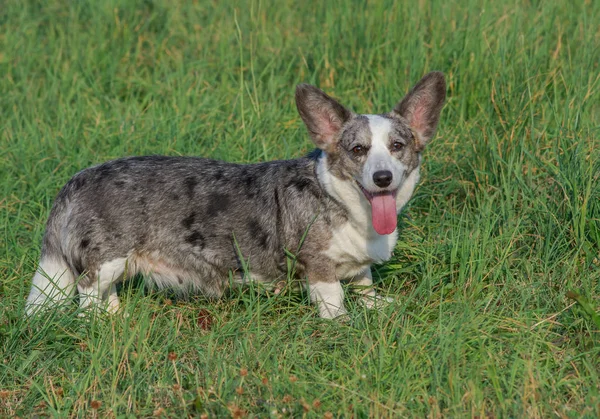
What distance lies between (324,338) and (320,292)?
0.41m

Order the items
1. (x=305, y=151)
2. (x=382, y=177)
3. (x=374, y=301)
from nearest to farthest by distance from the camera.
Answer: (x=382, y=177)
(x=374, y=301)
(x=305, y=151)

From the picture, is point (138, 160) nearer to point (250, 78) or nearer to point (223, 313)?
point (223, 313)

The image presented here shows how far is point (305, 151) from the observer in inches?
241

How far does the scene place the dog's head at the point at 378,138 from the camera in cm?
453

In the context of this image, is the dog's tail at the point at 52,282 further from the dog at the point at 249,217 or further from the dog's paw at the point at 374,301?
the dog's paw at the point at 374,301

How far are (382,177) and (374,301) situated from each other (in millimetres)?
735

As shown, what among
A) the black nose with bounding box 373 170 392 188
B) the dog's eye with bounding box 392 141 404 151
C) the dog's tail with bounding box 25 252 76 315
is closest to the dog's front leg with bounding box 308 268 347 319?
the black nose with bounding box 373 170 392 188

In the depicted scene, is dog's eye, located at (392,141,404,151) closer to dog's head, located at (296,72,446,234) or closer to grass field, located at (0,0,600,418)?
dog's head, located at (296,72,446,234)

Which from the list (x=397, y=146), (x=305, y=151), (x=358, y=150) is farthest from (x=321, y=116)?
(x=305, y=151)

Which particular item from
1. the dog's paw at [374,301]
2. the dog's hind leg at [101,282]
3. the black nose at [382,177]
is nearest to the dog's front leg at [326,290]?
the dog's paw at [374,301]

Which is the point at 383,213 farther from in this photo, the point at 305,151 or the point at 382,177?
the point at 305,151

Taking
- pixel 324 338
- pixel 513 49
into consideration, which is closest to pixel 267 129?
pixel 513 49

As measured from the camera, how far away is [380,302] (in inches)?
186

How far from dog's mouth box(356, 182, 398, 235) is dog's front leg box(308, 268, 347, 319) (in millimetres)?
390
